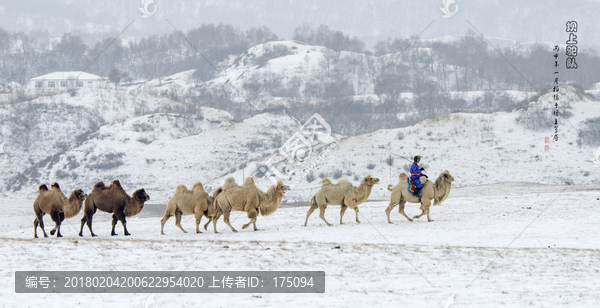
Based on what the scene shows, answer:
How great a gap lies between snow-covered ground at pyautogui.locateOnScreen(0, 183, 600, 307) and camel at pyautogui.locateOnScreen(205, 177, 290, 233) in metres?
0.62

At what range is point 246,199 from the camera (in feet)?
50.4

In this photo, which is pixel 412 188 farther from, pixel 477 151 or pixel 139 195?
pixel 477 151

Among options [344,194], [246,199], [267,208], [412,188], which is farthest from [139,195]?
[412,188]

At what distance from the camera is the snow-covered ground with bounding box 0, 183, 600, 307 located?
7805mm

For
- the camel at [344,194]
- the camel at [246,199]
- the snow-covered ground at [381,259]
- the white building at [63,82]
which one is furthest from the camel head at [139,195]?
Result: the white building at [63,82]

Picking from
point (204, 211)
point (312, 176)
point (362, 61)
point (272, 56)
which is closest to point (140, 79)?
point (272, 56)

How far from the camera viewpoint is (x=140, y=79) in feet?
412

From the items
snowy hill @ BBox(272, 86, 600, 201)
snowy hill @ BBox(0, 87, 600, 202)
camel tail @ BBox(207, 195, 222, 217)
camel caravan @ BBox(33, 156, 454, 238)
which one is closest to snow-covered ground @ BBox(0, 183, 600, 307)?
camel tail @ BBox(207, 195, 222, 217)

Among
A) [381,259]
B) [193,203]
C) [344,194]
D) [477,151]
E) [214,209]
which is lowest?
[381,259]

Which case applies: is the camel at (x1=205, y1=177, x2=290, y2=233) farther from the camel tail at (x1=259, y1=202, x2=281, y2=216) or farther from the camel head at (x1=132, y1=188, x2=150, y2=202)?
the camel head at (x1=132, y1=188, x2=150, y2=202)

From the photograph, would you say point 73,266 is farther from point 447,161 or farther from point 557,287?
point 447,161

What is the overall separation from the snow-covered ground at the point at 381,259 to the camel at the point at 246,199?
62 cm

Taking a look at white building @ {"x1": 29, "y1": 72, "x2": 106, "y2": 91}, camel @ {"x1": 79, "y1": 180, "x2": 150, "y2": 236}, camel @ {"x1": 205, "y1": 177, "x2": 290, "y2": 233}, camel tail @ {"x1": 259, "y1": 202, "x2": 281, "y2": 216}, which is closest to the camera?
camel @ {"x1": 79, "y1": 180, "x2": 150, "y2": 236}

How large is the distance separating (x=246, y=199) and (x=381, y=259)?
5755 mm
